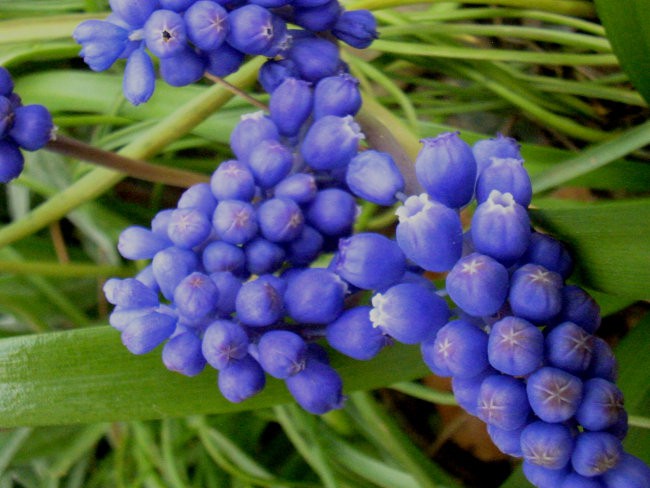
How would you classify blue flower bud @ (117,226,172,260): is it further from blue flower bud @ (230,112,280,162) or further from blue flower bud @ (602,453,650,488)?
blue flower bud @ (602,453,650,488)

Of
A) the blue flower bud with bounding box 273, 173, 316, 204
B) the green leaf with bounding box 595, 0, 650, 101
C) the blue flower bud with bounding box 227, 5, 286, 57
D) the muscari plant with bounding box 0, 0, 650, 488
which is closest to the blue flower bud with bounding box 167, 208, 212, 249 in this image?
the muscari plant with bounding box 0, 0, 650, 488

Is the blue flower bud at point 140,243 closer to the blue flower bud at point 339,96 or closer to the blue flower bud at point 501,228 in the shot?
the blue flower bud at point 339,96

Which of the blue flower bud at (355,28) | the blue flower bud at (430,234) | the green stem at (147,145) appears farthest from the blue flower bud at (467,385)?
the green stem at (147,145)

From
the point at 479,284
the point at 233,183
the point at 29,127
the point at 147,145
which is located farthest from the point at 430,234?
the point at 147,145

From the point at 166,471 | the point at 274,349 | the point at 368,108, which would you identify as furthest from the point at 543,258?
the point at 166,471

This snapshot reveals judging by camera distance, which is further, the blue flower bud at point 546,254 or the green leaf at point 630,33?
the green leaf at point 630,33

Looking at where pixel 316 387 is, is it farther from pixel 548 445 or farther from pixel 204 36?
pixel 204 36
